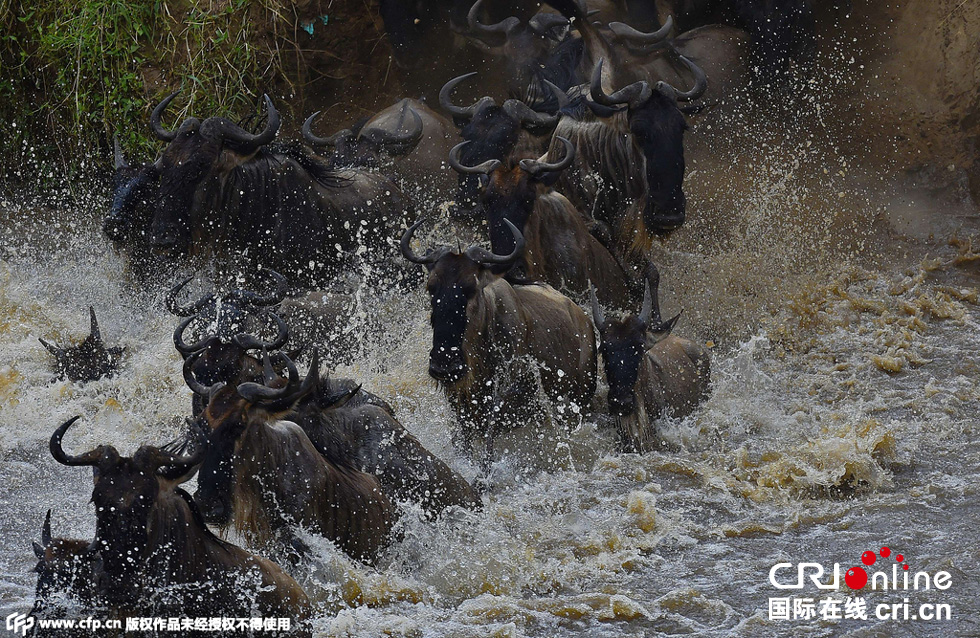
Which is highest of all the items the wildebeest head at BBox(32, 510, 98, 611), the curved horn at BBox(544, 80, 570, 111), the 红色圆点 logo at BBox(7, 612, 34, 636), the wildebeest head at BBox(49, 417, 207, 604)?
the curved horn at BBox(544, 80, 570, 111)

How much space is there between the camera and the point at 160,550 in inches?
165

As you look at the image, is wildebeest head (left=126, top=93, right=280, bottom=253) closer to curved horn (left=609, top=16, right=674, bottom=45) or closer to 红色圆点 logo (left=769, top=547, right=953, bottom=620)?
curved horn (left=609, top=16, right=674, bottom=45)

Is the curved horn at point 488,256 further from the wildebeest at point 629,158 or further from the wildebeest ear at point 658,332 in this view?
the wildebeest at point 629,158

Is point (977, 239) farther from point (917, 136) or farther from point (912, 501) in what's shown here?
point (912, 501)

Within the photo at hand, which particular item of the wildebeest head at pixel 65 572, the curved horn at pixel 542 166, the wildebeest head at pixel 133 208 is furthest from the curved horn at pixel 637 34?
the wildebeest head at pixel 65 572

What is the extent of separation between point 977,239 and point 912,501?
4.50 m

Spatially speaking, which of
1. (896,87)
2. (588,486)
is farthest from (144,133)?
(896,87)

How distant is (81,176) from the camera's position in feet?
34.1

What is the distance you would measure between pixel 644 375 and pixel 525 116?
2429mm

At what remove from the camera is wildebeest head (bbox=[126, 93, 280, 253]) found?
777 centimetres

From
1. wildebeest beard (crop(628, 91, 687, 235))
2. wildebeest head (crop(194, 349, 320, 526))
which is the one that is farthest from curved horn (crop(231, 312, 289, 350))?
wildebeest beard (crop(628, 91, 687, 235))

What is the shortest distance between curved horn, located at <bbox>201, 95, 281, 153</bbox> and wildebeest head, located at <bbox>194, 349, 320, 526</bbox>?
10.4 feet

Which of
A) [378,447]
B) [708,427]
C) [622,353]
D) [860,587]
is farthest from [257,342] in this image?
[860,587]

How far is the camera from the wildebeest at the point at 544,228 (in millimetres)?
7559
